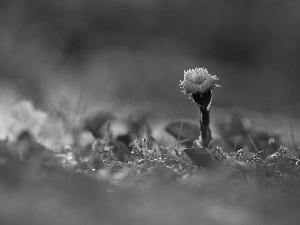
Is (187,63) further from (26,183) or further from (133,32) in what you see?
(26,183)

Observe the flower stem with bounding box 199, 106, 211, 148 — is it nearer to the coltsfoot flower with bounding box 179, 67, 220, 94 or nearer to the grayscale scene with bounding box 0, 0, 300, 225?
the grayscale scene with bounding box 0, 0, 300, 225

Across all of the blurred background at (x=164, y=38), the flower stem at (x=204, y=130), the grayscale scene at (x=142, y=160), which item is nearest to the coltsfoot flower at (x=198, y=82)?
the grayscale scene at (x=142, y=160)

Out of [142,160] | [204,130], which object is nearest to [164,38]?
[204,130]

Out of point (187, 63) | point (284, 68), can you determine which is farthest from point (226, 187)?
point (284, 68)

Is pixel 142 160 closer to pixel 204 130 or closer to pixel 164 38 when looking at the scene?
pixel 204 130

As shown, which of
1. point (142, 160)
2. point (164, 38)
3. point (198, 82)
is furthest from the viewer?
point (164, 38)

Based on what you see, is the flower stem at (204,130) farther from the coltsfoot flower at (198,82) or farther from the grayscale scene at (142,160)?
the coltsfoot flower at (198,82)
